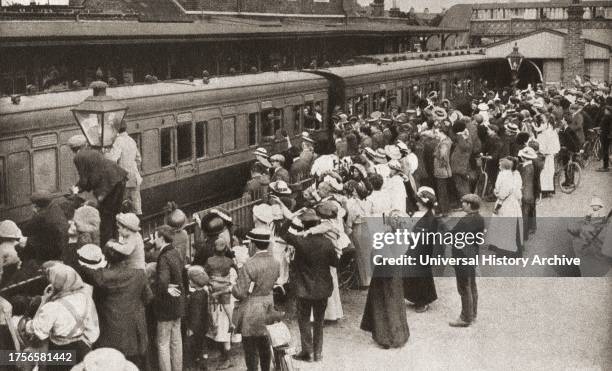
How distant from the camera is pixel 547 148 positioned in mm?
15883

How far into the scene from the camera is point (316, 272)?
7.91 meters

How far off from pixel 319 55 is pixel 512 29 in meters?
12.0

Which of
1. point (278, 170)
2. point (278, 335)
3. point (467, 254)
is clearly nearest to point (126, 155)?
point (278, 170)

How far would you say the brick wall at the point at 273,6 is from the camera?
28078mm

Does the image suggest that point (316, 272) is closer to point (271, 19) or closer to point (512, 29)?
point (271, 19)

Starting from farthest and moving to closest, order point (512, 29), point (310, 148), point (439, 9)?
point (439, 9) < point (512, 29) < point (310, 148)

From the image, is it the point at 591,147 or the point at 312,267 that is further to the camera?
the point at 591,147

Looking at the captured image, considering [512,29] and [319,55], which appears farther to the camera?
[512,29]

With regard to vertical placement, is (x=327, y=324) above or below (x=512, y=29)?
below

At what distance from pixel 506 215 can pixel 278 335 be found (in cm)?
560

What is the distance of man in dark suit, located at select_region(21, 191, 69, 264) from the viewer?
7.42 m

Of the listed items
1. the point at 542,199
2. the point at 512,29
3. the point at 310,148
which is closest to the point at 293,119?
the point at 310,148

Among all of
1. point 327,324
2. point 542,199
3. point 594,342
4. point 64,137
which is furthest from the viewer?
point 542,199

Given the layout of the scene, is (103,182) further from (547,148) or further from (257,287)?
(547,148)
